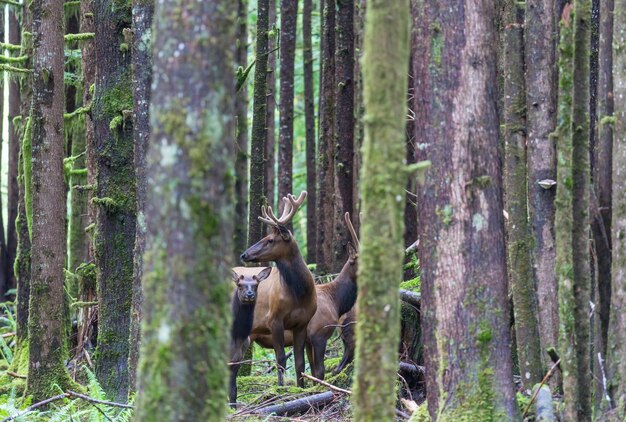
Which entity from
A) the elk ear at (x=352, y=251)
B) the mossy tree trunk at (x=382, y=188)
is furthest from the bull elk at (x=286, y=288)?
the mossy tree trunk at (x=382, y=188)

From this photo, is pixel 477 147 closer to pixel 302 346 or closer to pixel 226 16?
pixel 226 16

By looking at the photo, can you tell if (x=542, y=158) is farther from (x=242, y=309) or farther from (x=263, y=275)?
(x=242, y=309)

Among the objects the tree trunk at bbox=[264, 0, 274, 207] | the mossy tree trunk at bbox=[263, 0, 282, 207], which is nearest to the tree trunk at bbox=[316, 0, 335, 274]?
the mossy tree trunk at bbox=[263, 0, 282, 207]

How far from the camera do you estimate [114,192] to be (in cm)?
1096

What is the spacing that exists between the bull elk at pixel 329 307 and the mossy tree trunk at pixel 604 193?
585 cm

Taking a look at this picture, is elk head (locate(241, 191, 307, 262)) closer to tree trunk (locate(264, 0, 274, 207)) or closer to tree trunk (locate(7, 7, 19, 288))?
tree trunk (locate(264, 0, 274, 207))

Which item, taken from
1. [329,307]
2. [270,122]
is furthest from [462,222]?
[270,122]

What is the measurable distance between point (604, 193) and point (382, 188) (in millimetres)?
3340

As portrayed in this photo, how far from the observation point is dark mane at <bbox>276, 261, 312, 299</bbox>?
13367 millimetres

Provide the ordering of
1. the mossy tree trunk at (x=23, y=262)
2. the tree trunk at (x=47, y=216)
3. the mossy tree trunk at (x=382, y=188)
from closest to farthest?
the mossy tree trunk at (x=382, y=188) < the tree trunk at (x=47, y=216) < the mossy tree trunk at (x=23, y=262)

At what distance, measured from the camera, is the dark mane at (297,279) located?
13367mm

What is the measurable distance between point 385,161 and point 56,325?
661 cm

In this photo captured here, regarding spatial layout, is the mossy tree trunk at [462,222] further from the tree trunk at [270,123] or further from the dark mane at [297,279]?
the tree trunk at [270,123]

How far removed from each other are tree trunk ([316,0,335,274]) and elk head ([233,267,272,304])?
5892 millimetres
